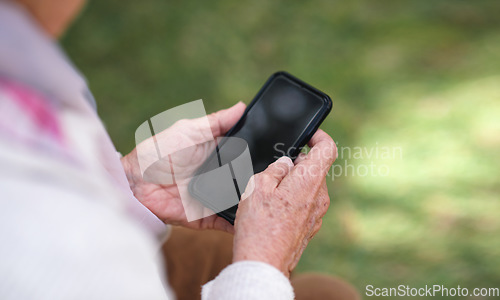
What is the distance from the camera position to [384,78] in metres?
1.43

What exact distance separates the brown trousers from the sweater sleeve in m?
0.24

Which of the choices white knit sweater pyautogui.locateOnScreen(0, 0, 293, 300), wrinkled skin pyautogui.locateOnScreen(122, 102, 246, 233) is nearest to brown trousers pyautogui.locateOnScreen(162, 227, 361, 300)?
wrinkled skin pyautogui.locateOnScreen(122, 102, 246, 233)

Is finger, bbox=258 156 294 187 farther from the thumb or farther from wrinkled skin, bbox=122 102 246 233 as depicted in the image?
wrinkled skin, bbox=122 102 246 233

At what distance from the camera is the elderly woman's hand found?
22.9 inches

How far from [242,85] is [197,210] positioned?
0.73 metres

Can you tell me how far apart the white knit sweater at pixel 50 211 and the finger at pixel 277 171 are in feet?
0.92

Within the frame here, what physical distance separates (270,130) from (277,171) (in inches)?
5.1

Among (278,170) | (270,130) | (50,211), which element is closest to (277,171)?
(278,170)

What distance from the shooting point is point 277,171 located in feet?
2.29

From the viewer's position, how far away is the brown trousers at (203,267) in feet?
2.56

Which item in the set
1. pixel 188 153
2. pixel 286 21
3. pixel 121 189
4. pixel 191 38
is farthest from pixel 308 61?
pixel 121 189

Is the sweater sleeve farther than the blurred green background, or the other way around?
the blurred green background

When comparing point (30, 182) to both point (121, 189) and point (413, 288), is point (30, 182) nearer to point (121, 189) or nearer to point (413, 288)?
point (121, 189)

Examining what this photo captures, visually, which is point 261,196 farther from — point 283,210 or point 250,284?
point 250,284
